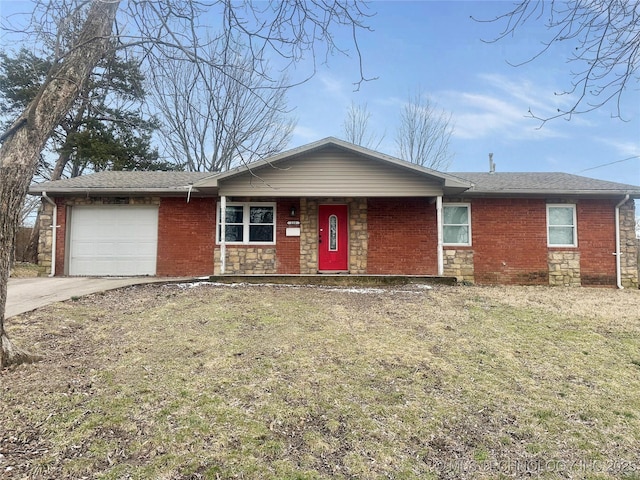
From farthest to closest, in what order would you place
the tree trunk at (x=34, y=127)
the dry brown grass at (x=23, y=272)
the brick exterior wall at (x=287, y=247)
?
the brick exterior wall at (x=287, y=247) < the dry brown grass at (x=23, y=272) < the tree trunk at (x=34, y=127)

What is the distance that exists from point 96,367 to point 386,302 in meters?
4.93

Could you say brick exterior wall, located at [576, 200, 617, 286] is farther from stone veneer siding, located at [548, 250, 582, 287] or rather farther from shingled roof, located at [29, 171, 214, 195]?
shingled roof, located at [29, 171, 214, 195]

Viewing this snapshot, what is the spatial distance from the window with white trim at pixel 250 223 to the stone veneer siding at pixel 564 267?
820 cm

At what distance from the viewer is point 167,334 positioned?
4.88 meters

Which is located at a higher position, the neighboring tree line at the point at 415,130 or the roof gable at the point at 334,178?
the neighboring tree line at the point at 415,130

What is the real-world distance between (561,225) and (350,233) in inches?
243

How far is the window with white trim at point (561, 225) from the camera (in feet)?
35.7

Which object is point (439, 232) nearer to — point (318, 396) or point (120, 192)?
point (318, 396)

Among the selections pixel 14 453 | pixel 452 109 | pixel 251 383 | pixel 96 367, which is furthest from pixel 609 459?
pixel 452 109

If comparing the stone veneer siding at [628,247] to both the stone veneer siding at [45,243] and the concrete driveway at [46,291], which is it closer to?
the concrete driveway at [46,291]

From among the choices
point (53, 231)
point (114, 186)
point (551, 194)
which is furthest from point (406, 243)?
point (53, 231)

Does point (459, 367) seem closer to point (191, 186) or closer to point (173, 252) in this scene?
point (191, 186)

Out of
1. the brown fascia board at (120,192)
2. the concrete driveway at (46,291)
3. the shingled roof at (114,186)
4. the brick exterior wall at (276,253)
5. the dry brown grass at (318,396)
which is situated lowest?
the dry brown grass at (318,396)

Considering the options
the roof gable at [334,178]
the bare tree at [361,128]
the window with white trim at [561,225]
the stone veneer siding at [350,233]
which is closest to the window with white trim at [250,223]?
the stone veneer siding at [350,233]
